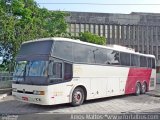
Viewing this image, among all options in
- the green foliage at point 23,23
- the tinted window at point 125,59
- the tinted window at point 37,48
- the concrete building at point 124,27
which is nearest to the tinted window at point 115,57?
the tinted window at point 125,59

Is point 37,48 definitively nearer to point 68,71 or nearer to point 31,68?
point 31,68

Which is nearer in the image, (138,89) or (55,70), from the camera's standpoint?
(55,70)

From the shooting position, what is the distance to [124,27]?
62031mm

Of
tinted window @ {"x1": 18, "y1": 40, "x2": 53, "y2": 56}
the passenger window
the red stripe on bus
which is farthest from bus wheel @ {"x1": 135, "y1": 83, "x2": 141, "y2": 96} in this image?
tinted window @ {"x1": 18, "y1": 40, "x2": 53, "y2": 56}

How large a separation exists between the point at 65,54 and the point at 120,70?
529 cm

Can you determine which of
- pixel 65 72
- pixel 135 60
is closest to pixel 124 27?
pixel 135 60

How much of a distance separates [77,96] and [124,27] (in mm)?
50239

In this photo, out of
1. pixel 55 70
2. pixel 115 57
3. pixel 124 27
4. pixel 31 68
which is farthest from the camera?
pixel 124 27

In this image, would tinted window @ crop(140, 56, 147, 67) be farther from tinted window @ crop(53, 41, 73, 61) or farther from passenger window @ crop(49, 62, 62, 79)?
passenger window @ crop(49, 62, 62, 79)

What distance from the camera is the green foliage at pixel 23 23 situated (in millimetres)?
23516

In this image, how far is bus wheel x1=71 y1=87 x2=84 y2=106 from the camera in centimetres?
1347

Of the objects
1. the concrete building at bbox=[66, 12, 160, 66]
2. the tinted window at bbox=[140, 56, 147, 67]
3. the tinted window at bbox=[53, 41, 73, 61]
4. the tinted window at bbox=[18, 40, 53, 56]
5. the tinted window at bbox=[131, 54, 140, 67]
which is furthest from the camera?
the concrete building at bbox=[66, 12, 160, 66]

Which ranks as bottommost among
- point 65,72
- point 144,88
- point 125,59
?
point 144,88

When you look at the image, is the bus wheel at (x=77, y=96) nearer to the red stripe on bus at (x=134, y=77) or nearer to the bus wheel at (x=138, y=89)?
the red stripe on bus at (x=134, y=77)
